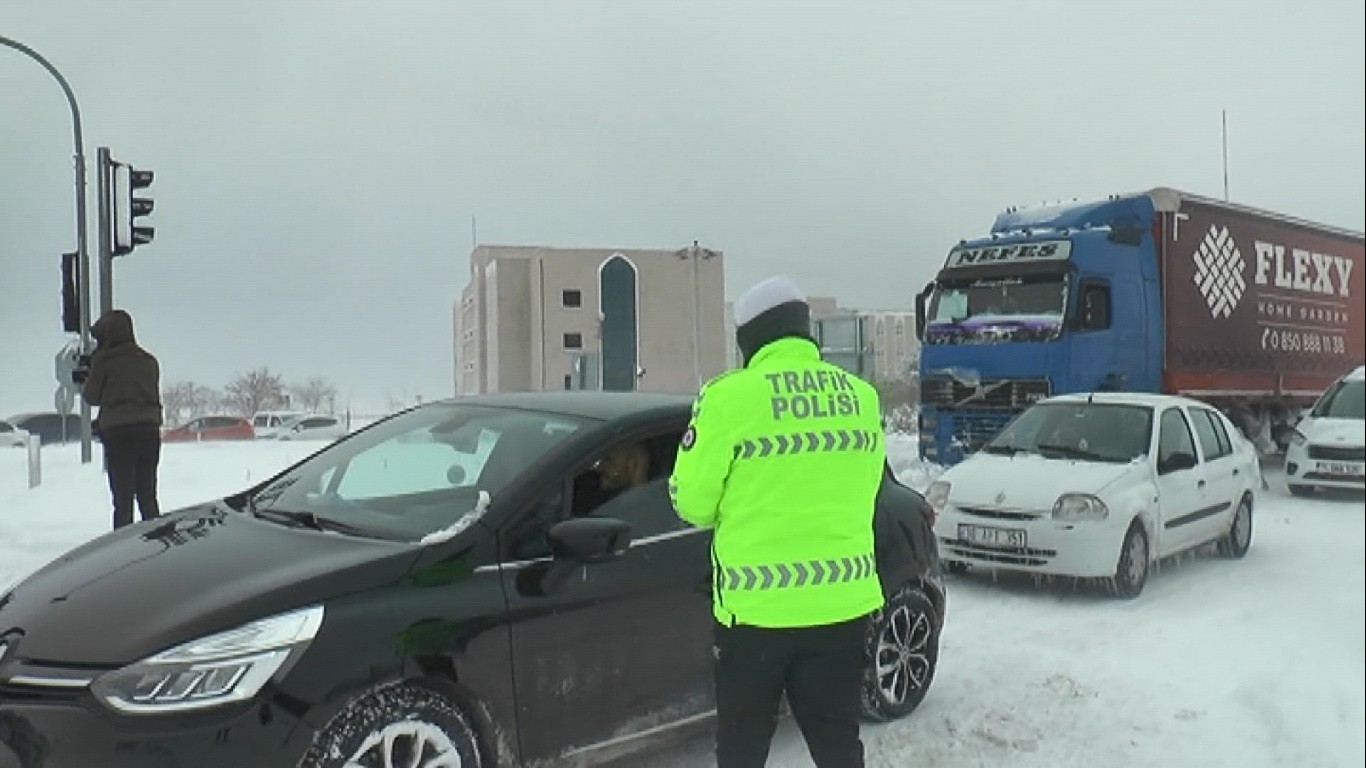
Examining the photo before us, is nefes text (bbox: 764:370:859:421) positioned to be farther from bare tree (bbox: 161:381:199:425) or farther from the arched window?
the arched window

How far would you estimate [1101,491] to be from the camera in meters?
7.27

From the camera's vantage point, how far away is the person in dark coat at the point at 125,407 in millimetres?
6918

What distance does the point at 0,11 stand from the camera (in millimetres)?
5559

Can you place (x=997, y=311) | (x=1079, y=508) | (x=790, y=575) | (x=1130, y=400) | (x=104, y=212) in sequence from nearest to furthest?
(x=790, y=575) < (x=1079, y=508) < (x=104, y=212) < (x=1130, y=400) < (x=997, y=311)

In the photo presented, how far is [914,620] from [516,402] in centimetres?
201

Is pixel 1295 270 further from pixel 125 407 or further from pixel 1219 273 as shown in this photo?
pixel 125 407

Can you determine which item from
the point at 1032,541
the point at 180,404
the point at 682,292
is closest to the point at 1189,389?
the point at 1032,541

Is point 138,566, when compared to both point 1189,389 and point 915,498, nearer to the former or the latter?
point 915,498

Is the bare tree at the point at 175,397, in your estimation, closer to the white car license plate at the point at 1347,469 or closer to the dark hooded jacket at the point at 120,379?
the dark hooded jacket at the point at 120,379

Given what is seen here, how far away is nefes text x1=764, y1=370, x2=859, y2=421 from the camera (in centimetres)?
281

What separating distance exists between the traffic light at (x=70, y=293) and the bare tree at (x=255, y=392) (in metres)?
1.47

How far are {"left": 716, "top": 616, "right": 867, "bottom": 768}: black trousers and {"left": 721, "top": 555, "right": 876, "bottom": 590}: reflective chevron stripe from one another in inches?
4.6

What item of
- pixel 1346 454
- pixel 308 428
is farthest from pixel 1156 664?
pixel 308 428

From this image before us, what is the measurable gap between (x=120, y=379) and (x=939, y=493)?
5.63 m
